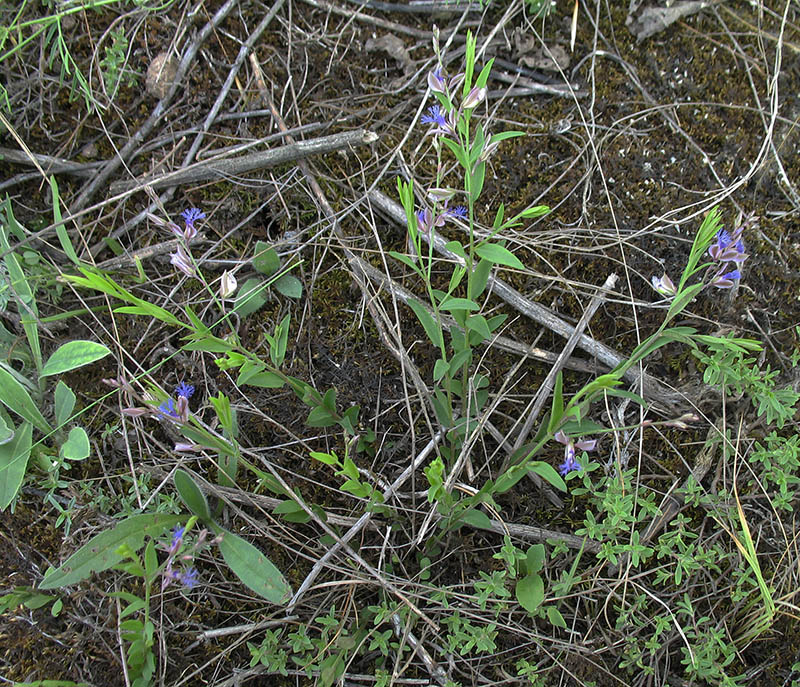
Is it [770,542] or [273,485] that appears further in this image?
[770,542]

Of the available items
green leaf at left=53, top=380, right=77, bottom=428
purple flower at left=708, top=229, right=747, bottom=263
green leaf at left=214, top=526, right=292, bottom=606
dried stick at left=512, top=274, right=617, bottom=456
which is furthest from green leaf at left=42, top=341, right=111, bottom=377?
purple flower at left=708, top=229, right=747, bottom=263

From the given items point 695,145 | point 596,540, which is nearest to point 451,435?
point 596,540

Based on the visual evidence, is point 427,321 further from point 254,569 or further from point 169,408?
point 254,569

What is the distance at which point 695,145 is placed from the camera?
2465 mm

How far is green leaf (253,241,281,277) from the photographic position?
231 cm

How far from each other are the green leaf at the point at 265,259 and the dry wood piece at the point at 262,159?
1.13 feet

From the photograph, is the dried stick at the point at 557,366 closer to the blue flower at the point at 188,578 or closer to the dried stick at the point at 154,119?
the blue flower at the point at 188,578

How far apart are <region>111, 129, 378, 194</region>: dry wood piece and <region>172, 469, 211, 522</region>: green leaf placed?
1.15 m

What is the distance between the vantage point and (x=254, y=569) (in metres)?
1.95

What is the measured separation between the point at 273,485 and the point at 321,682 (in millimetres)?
607

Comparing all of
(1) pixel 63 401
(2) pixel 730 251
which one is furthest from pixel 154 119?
(2) pixel 730 251

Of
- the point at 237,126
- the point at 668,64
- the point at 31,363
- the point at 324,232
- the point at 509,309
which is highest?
the point at 668,64

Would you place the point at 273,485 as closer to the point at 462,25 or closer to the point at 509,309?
the point at 509,309

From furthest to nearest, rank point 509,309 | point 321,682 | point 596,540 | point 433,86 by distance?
point 509,309 < point 596,540 < point 321,682 < point 433,86
